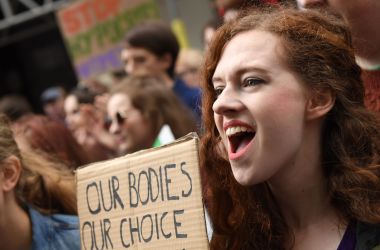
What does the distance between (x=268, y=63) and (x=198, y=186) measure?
415 mm

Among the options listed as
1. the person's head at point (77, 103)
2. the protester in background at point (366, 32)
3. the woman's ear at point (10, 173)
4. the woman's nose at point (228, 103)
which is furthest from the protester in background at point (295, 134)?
the person's head at point (77, 103)

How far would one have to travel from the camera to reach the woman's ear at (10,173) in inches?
117

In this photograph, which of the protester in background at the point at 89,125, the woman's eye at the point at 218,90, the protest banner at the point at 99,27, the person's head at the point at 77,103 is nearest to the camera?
the woman's eye at the point at 218,90

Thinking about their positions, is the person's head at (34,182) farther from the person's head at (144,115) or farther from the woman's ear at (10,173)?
the person's head at (144,115)

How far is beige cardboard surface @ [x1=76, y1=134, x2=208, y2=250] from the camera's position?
222 centimetres

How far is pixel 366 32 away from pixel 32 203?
1510mm

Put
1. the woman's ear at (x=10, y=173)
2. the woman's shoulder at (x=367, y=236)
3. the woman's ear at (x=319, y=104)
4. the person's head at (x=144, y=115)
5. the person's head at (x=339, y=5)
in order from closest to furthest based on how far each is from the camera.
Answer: the woman's shoulder at (x=367, y=236) → the woman's ear at (x=319, y=104) → the person's head at (x=339, y=5) → the woman's ear at (x=10, y=173) → the person's head at (x=144, y=115)

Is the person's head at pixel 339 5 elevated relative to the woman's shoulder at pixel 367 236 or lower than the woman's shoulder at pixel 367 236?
elevated

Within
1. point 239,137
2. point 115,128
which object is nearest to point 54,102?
point 115,128

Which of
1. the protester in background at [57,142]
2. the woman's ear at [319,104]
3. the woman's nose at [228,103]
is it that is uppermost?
the woman's nose at [228,103]

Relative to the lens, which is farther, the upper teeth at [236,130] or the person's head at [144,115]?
the person's head at [144,115]

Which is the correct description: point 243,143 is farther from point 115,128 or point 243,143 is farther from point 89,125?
point 89,125

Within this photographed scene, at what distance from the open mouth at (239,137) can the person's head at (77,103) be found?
306cm

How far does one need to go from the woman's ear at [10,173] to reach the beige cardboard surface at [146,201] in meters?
0.51
